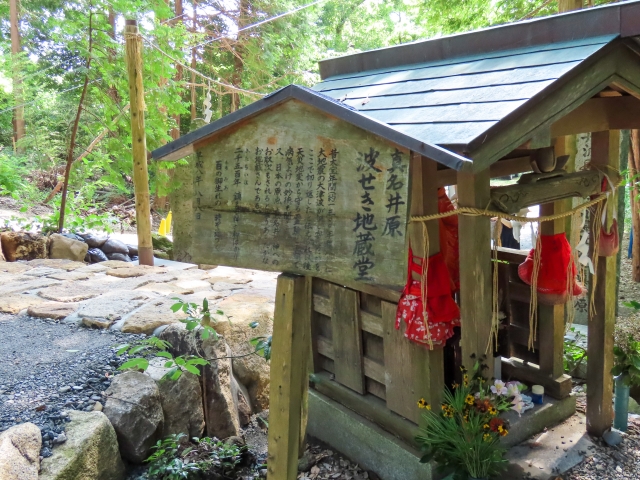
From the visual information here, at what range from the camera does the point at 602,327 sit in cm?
328

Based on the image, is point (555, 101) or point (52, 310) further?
point (52, 310)

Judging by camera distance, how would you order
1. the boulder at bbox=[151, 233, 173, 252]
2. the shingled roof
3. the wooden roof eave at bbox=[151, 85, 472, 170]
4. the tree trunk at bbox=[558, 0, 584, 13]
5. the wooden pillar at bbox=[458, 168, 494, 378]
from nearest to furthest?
the wooden roof eave at bbox=[151, 85, 472, 170] < the shingled roof < the wooden pillar at bbox=[458, 168, 494, 378] < the tree trunk at bbox=[558, 0, 584, 13] < the boulder at bbox=[151, 233, 173, 252]

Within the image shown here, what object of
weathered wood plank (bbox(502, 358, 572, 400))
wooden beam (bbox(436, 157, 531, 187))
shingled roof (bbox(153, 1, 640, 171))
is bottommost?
weathered wood plank (bbox(502, 358, 572, 400))

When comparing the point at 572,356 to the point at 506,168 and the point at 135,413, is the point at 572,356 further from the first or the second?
the point at 135,413

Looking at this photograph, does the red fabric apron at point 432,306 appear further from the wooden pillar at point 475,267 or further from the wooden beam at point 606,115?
the wooden beam at point 606,115

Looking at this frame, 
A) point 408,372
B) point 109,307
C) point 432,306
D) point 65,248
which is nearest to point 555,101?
point 432,306

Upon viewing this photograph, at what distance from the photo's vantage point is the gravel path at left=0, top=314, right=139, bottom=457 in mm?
3010

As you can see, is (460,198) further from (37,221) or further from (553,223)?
(37,221)

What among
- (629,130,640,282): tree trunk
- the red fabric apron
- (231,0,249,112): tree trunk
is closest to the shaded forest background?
(231,0,249,112): tree trunk

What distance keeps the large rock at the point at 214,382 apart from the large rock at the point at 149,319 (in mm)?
545

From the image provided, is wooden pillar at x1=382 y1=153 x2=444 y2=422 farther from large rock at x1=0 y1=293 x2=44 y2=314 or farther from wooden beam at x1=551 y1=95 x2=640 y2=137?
large rock at x1=0 y1=293 x2=44 y2=314

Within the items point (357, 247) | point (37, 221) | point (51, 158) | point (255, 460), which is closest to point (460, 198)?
point (357, 247)

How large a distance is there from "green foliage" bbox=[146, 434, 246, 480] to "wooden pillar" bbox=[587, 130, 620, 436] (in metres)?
2.31

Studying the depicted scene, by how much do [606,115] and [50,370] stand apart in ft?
13.3
